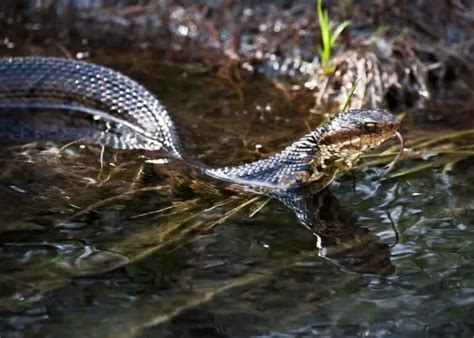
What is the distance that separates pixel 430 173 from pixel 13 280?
2.48 metres

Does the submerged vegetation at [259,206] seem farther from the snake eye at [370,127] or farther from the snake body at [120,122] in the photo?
the snake eye at [370,127]

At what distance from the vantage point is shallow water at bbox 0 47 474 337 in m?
3.58

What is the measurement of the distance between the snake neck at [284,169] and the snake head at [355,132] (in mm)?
50

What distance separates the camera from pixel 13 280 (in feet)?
12.5

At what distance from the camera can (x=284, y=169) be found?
16.7 feet

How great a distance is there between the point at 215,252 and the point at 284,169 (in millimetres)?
1044

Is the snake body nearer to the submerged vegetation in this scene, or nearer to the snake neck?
the snake neck

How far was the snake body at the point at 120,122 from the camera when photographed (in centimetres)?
506

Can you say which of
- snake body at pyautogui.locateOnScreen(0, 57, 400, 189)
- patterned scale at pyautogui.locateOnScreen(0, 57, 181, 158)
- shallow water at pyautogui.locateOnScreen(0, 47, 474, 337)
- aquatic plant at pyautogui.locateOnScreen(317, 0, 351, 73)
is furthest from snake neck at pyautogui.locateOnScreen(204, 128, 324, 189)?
aquatic plant at pyautogui.locateOnScreen(317, 0, 351, 73)

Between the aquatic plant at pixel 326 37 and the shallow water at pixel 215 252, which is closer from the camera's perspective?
the shallow water at pixel 215 252

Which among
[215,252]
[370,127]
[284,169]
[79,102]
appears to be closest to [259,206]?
[284,169]

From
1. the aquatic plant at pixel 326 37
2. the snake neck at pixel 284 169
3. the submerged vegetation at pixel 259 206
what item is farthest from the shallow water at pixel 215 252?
the aquatic plant at pixel 326 37

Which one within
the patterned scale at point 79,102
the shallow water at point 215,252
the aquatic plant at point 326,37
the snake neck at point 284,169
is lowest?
the shallow water at point 215,252

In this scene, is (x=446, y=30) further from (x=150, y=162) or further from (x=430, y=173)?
(x=150, y=162)
